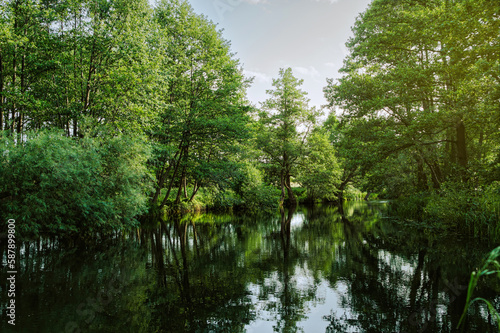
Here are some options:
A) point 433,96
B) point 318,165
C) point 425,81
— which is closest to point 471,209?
point 433,96

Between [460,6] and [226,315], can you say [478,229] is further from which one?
[226,315]

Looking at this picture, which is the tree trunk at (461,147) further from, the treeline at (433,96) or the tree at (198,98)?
the tree at (198,98)

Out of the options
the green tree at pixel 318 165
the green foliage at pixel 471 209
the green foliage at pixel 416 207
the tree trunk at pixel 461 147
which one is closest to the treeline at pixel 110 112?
the green tree at pixel 318 165

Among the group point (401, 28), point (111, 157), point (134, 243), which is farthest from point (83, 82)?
point (401, 28)

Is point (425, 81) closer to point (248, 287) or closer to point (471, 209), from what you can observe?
point (471, 209)

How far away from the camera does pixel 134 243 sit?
11172 mm

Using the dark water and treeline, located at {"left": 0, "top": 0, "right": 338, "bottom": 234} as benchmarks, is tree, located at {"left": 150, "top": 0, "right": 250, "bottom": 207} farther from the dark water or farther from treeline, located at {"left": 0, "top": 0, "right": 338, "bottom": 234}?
the dark water

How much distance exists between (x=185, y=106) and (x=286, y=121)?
14528 millimetres

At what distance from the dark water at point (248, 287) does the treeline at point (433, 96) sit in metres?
2.55

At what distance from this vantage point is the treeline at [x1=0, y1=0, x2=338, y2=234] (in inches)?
355

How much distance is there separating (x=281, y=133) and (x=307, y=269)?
1027 inches

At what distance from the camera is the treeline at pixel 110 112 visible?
902cm

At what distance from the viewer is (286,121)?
32.2 m

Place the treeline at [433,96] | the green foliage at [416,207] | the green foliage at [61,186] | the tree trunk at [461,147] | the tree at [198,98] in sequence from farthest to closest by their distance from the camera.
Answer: the tree at [198,98]
the green foliage at [416,207]
the tree trunk at [461,147]
the treeline at [433,96]
the green foliage at [61,186]
